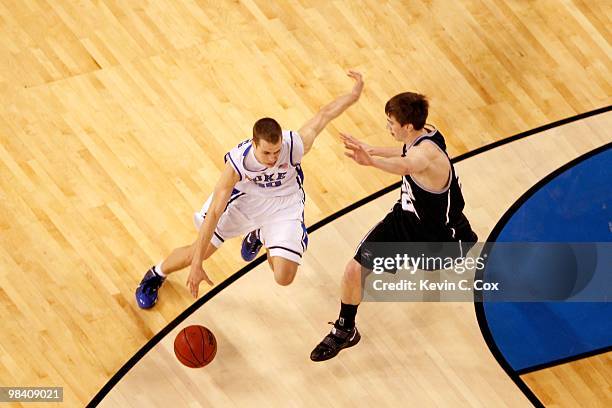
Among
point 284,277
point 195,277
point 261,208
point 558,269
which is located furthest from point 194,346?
point 558,269

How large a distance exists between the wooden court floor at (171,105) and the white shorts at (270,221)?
0.54 m

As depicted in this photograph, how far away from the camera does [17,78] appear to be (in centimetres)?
707

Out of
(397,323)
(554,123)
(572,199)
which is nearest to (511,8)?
(554,123)

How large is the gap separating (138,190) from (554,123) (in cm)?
279

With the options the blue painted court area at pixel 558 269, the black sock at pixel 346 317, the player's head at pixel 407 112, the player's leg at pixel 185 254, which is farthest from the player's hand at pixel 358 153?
the blue painted court area at pixel 558 269

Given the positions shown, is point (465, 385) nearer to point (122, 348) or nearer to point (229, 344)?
point (229, 344)

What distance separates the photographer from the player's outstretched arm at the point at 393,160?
5.23 metres

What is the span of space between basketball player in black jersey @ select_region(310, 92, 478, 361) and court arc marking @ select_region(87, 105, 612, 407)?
2.31 feet

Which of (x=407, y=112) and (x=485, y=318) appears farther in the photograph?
(x=485, y=318)

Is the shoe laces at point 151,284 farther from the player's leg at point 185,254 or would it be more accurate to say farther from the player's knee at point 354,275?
the player's knee at point 354,275

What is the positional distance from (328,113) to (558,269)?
70.3 inches

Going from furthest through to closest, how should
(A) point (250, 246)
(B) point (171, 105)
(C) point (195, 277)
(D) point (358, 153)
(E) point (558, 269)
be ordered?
(B) point (171, 105)
(E) point (558, 269)
(A) point (250, 246)
(C) point (195, 277)
(D) point (358, 153)

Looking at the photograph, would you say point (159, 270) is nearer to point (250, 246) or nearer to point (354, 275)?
point (250, 246)

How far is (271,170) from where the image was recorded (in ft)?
18.9
